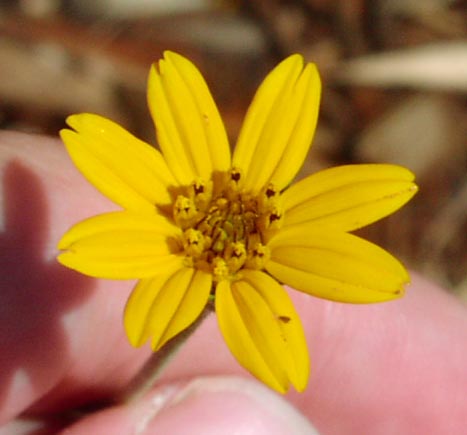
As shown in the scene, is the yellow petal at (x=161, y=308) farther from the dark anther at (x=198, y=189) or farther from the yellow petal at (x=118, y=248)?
the dark anther at (x=198, y=189)

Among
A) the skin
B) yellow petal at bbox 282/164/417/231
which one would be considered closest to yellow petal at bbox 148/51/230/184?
yellow petal at bbox 282/164/417/231

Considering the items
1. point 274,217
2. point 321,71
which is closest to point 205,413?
point 274,217

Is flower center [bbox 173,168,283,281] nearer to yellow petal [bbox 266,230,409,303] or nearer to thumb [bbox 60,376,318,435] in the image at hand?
yellow petal [bbox 266,230,409,303]

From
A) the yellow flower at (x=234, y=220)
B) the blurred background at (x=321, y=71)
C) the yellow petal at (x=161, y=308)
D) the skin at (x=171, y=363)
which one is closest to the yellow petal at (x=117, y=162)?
the yellow flower at (x=234, y=220)

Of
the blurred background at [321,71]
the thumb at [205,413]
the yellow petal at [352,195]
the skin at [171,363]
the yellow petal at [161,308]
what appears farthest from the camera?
the blurred background at [321,71]

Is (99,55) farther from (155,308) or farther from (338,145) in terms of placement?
(155,308)

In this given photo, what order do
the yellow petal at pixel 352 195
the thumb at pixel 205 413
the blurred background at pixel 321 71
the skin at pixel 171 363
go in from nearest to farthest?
the yellow petal at pixel 352 195, the skin at pixel 171 363, the thumb at pixel 205 413, the blurred background at pixel 321 71

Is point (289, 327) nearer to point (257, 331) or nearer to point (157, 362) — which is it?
point (257, 331)
